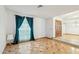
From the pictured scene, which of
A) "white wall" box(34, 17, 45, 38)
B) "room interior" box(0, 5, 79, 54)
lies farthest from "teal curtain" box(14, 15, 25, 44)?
"white wall" box(34, 17, 45, 38)

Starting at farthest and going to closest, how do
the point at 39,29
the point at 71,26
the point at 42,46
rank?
the point at 39,29
the point at 42,46
the point at 71,26

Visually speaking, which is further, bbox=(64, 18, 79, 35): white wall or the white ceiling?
bbox=(64, 18, 79, 35): white wall

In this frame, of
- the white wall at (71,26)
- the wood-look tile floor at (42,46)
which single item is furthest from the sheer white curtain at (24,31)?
the white wall at (71,26)

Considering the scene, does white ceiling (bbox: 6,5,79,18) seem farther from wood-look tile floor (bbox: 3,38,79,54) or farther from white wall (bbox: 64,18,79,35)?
wood-look tile floor (bbox: 3,38,79,54)

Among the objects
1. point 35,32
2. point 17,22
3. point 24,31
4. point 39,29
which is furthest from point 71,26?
point 17,22

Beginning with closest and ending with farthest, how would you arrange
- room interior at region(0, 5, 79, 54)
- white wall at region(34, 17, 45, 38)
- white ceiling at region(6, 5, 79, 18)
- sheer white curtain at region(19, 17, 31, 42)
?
white ceiling at region(6, 5, 79, 18) → room interior at region(0, 5, 79, 54) → sheer white curtain at region(19, 17, 31, 42) → white wall at region(34, 17, 45, 38)

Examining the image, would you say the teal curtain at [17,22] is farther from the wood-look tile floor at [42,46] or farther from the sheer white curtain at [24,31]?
the wood-look tile floor at [42,46]

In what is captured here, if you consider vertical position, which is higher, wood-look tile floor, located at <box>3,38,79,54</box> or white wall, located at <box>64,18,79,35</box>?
white wall, located at <box>64,18,79,35</box>

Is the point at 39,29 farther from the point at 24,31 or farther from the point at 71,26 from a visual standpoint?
the point at 71,26

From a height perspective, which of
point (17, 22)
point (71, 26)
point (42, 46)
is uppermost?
point (17, 22)
